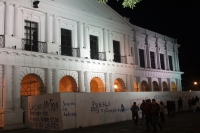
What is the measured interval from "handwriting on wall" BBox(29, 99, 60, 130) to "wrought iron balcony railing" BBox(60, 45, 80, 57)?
5.74 meters

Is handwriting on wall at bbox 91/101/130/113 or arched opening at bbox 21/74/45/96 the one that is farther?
arched opening at bbox 21/74/45/96

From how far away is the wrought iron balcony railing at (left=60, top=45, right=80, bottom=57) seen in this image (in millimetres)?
19078

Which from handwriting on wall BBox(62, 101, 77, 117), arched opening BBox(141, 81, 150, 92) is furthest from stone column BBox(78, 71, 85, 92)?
arched opening BBox(141, 81, 150, 92)

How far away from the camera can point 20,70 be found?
1628cm

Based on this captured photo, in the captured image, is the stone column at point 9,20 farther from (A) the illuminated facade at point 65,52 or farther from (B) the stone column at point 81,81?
(B) the stone column at point 81,81

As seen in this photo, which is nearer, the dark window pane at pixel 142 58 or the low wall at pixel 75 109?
the low wall at pixel 75 109

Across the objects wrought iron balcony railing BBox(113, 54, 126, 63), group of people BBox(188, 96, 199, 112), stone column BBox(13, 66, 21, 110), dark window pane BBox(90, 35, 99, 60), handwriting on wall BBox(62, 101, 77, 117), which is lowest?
group of people BBox(188, 96, 199, 112)

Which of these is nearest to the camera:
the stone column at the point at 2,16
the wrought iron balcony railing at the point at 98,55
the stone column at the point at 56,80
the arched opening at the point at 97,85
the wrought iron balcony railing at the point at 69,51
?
the stone column at the point at 2,16

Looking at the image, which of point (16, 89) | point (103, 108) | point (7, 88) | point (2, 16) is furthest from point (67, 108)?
point (2, 16)

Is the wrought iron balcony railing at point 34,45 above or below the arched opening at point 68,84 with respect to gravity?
above

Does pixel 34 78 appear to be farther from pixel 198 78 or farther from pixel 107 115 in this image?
pixel 198 78

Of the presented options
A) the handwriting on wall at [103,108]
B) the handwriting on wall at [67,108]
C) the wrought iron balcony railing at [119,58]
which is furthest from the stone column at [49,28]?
the wrought iron balcony railing at [119,58]

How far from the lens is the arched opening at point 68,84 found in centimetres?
1957

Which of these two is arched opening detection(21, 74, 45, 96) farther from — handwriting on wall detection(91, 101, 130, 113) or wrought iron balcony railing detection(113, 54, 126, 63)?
wrought iron balcony railing detection(113, 54, 126, 63)
